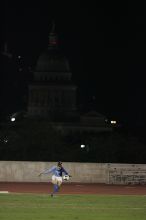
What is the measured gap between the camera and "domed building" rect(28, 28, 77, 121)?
489 feet

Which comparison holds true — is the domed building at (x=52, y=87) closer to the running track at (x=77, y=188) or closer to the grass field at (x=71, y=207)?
the running track at (x=77, y=188)

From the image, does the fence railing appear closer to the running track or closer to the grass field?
the running track

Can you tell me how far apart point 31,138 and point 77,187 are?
72.5ft

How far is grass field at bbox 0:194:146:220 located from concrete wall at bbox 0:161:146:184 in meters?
9.07

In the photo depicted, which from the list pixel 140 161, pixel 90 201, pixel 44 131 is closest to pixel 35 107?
pixel 44 131

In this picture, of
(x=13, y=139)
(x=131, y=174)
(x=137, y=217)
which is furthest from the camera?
(x=13, y=139)

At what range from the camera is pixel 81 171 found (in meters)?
37.2

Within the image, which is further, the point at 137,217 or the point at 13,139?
the point at 13,139

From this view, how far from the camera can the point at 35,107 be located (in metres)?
150

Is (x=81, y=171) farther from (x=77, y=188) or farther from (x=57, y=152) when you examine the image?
(x=57, y=152)

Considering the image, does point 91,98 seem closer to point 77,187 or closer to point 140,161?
point 140,161

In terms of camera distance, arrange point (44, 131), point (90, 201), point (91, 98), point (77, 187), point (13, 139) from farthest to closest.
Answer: point (91, 98) < point (44, 131) < point (13, 139) < point (77, 187) < point (90, 201)

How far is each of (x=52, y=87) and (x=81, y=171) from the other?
116 m

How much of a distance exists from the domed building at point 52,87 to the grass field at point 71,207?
395 ft
